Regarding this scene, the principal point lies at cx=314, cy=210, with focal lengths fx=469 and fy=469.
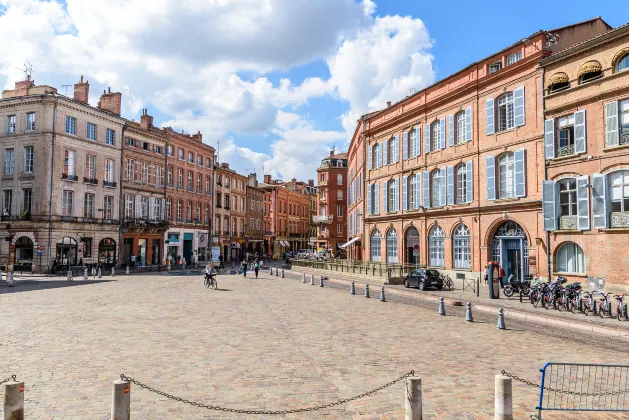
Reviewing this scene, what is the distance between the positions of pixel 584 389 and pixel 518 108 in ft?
72.4

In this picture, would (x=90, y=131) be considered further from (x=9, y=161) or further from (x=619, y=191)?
(x=619, y=191)

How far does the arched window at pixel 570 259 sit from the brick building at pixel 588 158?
0.05 m

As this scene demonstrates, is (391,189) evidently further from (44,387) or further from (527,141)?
(44,387)

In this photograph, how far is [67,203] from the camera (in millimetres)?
38656

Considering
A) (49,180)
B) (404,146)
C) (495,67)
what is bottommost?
(49,180)

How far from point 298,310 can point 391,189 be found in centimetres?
2371

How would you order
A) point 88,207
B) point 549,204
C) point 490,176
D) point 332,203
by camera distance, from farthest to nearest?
point 332,203, point 88,207, point 490,176, point 549,204

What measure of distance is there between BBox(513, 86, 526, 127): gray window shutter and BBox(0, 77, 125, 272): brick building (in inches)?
1323

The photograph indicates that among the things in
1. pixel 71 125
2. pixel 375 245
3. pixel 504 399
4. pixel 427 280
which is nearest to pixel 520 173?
pixel 427 280

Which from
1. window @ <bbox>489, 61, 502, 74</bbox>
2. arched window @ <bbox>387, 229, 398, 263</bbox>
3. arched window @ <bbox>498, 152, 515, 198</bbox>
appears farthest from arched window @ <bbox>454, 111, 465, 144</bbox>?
arched window @ <bbox>387, 229, 398, 263</bbox>

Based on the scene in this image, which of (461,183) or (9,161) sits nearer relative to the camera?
(461,183)

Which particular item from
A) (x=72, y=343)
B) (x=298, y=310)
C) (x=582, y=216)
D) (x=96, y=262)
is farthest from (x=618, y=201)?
(x=96, y=262)

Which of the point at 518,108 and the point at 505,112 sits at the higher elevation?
the point at 505,112

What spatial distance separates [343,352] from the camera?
10.4m
